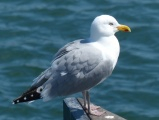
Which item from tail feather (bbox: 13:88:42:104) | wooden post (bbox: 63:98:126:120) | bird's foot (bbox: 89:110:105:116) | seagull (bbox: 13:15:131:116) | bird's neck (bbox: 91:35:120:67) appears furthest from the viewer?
bird's neck (bbox: 91:35:120:67)

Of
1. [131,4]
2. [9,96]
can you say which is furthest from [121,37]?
[9,96]

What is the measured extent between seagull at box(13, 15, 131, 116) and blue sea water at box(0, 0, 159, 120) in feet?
8.71

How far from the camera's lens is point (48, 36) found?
10.5 metres

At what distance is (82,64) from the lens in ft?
19.5

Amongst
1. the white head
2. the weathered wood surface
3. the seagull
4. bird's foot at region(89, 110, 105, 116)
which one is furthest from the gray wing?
bird's foot at region(89, 110, 105, 116)

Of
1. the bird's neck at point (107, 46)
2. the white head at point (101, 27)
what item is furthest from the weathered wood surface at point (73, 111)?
the white head at point (101, 27)

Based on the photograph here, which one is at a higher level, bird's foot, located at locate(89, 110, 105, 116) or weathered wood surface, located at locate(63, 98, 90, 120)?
weathered wood surface, located at locate(63, 98, 90, 120)

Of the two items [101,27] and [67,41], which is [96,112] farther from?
[67,41]

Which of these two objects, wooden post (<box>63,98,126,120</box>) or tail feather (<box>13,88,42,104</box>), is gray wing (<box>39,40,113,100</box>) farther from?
wooden post (<box>63,98,126,120</box>)

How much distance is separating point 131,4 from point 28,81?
2802mm

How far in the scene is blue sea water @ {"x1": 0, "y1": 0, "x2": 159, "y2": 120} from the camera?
8852mm

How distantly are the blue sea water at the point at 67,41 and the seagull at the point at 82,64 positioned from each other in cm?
266

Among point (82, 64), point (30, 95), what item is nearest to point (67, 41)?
point (82, 64)

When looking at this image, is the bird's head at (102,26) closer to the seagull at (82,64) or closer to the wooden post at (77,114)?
the seagull at (82,64)
